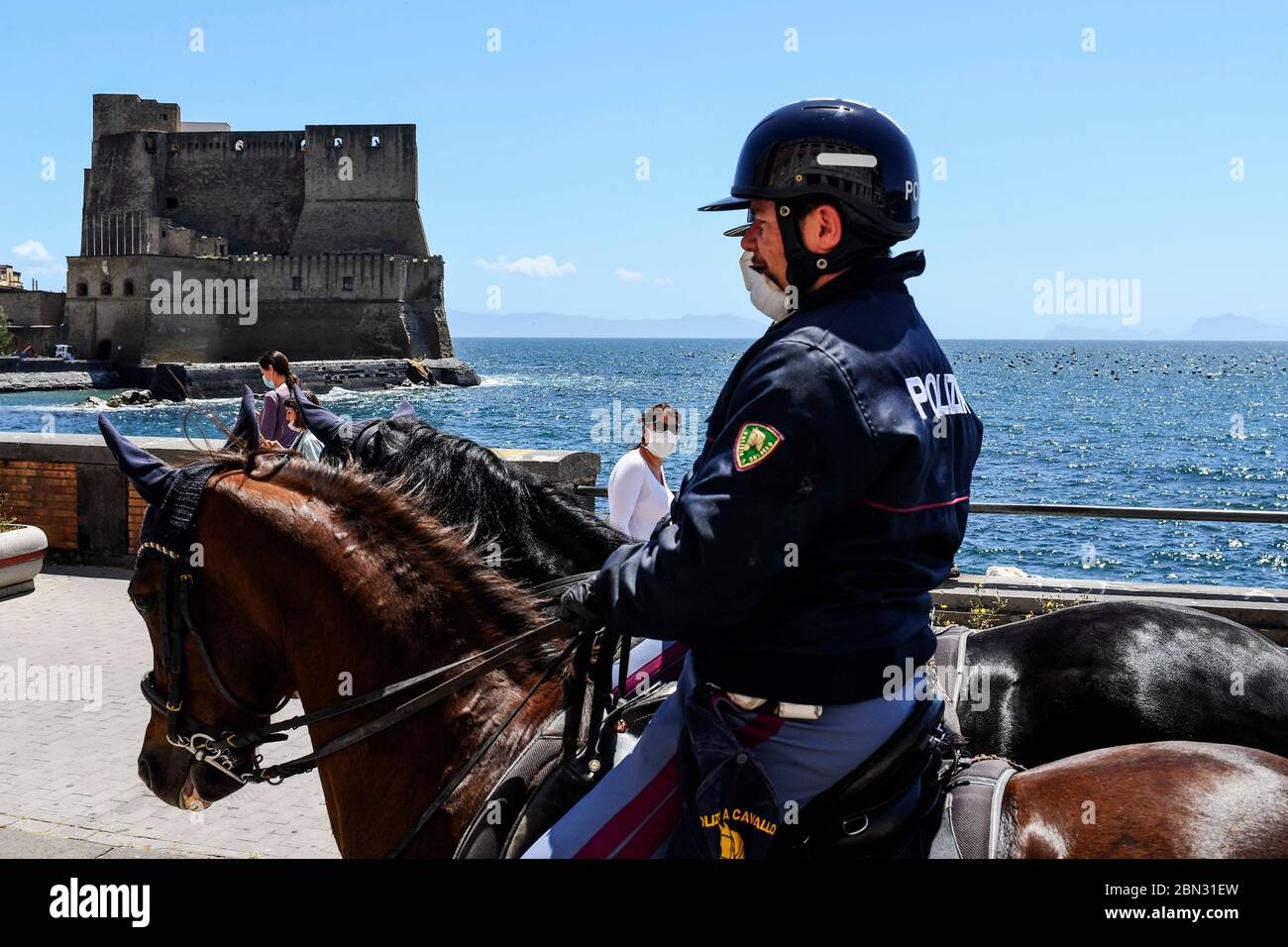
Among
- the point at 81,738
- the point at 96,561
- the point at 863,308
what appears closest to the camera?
the point at 863,308

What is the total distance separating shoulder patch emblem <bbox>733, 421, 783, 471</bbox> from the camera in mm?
2543

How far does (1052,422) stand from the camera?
243 feet

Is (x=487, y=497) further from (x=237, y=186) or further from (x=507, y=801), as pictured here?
(x=237, y=186)

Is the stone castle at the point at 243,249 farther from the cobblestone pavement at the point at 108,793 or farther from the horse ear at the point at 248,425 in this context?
the horse ear at the point at 248,425

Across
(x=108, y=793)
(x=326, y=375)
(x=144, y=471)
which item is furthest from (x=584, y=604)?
(x=326, y=375)

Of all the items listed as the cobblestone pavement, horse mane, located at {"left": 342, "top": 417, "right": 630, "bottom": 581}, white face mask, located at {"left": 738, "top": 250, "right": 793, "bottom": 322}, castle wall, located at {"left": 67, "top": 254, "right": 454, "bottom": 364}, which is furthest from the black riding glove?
castle wall, located at {"left": 67, "top": 254, "right": 454, "bottom": 364}

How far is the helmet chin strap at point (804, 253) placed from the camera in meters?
2.85

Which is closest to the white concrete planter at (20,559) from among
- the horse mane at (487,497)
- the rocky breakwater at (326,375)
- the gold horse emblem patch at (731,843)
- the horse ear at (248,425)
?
the horse ear at (248,425)

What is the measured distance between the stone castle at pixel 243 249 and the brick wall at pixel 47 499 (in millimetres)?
68811

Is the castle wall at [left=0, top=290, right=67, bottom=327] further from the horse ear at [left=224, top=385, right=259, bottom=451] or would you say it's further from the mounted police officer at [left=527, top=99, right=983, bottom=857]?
the mounted police officer at [left=527, top=99, right=983, bottom=857]

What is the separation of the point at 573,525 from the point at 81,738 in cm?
524
